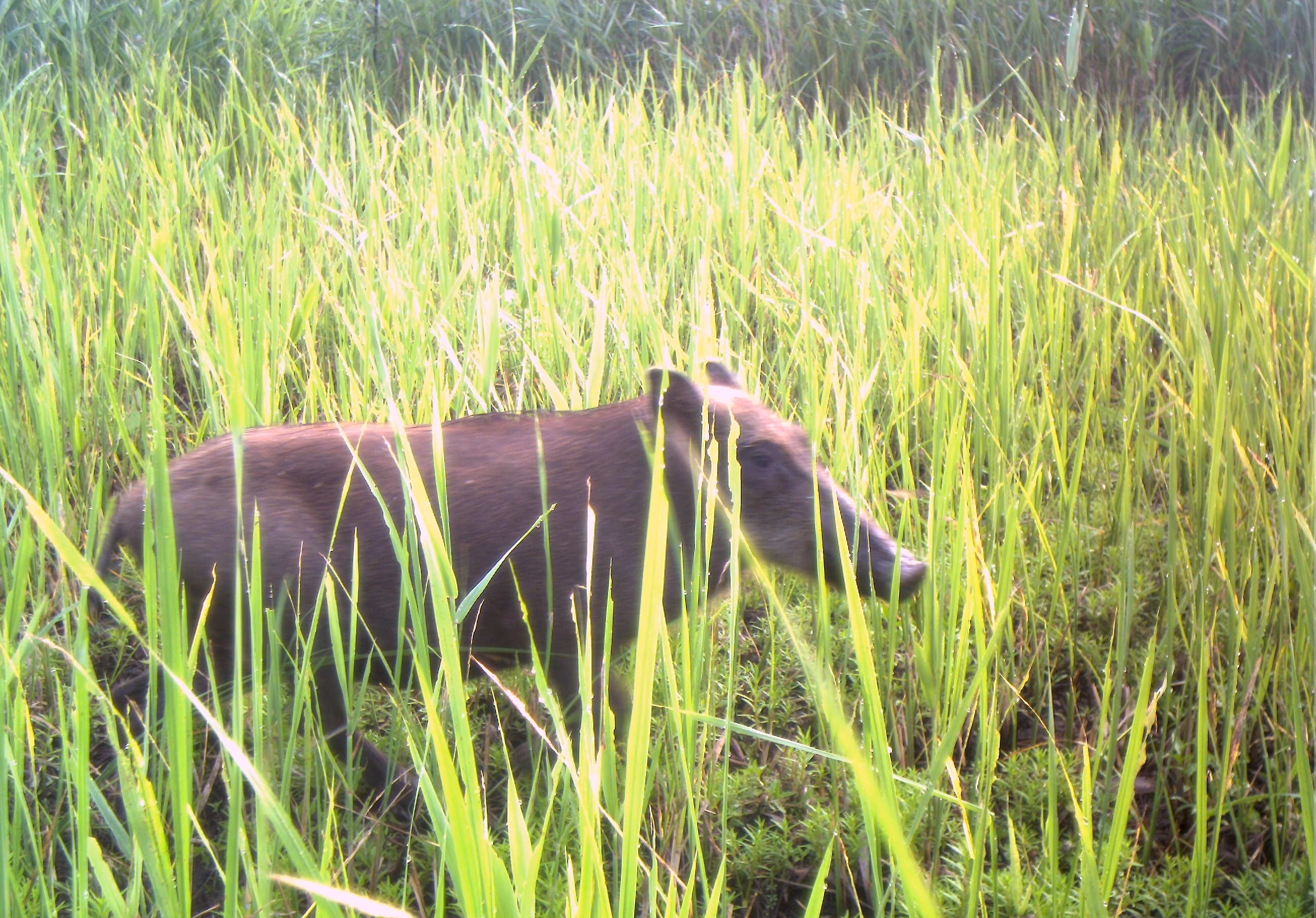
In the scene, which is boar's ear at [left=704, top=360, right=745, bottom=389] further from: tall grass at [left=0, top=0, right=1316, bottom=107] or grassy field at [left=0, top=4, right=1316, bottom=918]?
tall grass at [left=0, top=0, right=1316, bottom=107]

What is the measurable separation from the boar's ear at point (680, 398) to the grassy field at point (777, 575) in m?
0.08

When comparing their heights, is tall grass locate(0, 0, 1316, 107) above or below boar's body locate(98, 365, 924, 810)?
above

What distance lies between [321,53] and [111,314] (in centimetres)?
398

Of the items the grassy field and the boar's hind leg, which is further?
the boar's hind leg

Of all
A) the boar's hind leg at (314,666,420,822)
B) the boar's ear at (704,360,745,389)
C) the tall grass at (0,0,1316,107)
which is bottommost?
the boar's hind leg at (314,666,420,822)

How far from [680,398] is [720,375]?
0.25m

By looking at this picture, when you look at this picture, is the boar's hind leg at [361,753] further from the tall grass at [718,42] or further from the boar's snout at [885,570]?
the tall grass at [718,42]

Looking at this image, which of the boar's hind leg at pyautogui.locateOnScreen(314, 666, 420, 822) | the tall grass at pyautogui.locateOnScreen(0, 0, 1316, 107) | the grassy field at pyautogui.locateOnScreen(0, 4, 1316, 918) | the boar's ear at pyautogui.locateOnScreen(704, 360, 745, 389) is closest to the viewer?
the grassy field at pyautogui.locateOnScreen(0, 4, 1316, 918)

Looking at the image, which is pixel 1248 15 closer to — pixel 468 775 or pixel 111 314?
Result: pixel 111 314

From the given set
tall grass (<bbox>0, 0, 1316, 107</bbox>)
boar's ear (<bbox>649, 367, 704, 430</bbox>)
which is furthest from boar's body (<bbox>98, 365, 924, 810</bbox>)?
tall grass (<bbox>0, 0, 1316, 107</bbox>)

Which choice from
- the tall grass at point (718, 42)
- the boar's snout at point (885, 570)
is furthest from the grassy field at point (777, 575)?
the tall grass at point (718, 42)

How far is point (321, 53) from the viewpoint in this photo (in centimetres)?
556

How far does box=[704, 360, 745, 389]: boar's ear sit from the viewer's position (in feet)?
6.02

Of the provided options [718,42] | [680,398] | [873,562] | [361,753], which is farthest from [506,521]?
[718,42]
